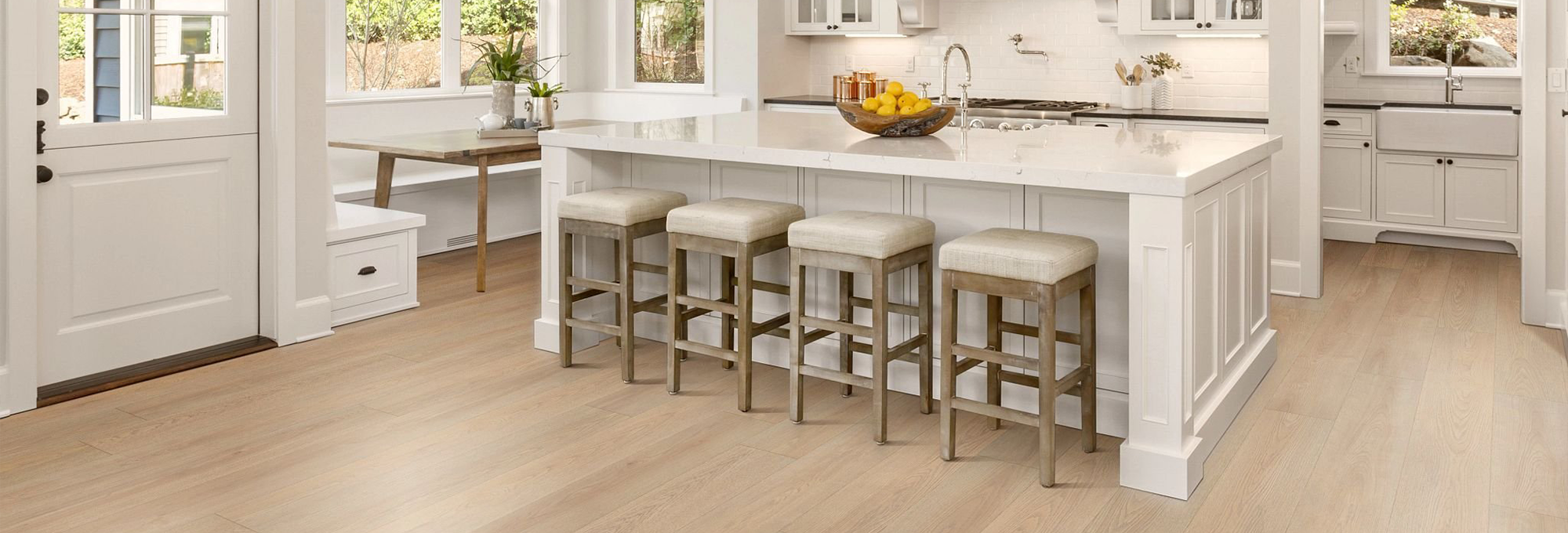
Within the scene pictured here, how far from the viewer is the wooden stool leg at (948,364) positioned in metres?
3.20

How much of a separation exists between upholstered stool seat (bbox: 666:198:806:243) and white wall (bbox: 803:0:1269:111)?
3.68m

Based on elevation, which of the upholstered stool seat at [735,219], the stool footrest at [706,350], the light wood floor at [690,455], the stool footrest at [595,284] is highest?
the upholstered stool seat at [735,219]

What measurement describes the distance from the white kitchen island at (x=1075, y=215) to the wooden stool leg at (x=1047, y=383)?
0.21 metres

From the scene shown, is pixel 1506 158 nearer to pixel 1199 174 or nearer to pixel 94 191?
pixel 1199 174

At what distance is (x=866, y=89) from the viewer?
164 inches

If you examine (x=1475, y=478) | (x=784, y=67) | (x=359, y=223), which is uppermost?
(x=784, y=67)

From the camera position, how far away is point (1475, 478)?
3.10 metres

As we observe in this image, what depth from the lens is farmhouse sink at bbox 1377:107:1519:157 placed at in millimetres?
6363

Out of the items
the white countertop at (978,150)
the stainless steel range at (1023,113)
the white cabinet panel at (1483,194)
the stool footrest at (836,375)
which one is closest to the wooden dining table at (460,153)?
the white countertop at (978,150)

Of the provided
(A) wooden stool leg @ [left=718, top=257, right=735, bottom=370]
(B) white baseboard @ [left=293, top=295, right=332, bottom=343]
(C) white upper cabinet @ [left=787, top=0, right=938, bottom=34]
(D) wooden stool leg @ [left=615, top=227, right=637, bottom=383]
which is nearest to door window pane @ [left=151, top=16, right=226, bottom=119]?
(B) white baseboard @ [left=293, top=295, right=332, bottom=343]

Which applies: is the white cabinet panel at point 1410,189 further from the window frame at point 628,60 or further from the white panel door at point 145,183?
the white panel door at point 145,183

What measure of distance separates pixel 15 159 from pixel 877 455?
278 cm

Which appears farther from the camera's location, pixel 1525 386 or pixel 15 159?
pixel 1525 386

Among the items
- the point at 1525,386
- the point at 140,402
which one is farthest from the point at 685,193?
the point at 1525,386
